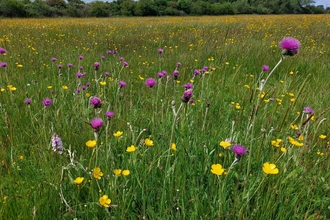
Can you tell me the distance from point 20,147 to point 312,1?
216ft

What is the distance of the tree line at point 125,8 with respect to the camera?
27.2 meters

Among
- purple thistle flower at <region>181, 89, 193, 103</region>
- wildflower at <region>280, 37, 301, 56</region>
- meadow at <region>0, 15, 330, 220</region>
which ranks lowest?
meadow at <region>0, 15, 330, 220</region>

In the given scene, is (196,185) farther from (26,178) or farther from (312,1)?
(312,1)

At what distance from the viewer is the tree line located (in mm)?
27250

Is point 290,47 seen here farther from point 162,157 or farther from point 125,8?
point 125,8

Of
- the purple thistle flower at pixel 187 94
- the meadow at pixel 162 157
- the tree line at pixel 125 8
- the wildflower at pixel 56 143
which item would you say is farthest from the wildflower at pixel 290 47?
the tree line at pixel 125 8

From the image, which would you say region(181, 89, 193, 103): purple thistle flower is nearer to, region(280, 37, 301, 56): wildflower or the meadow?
the meadow

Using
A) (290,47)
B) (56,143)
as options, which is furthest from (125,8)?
(290,47)

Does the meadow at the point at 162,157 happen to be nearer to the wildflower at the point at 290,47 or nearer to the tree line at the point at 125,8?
the wildflower at the point at 290,47

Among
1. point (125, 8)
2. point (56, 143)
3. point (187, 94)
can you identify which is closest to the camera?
point (187, 94)

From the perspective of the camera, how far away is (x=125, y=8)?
3538cm

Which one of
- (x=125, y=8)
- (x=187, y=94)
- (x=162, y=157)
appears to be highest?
(x=125, y=8)

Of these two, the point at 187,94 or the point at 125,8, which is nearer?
the point at 187,94

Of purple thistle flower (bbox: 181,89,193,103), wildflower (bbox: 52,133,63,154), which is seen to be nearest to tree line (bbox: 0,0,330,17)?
wildflower (bbox: 52,133,63,154)
